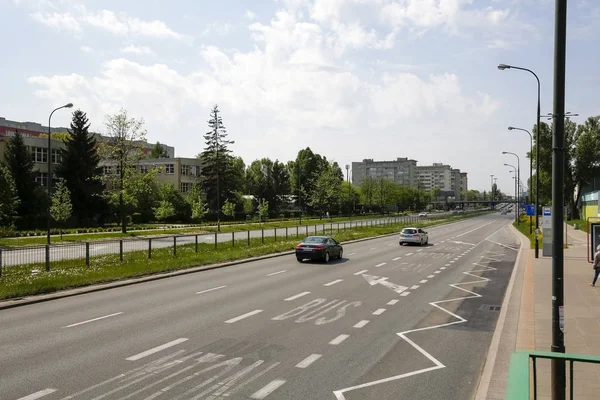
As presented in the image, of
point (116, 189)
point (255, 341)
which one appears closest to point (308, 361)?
point (255, 341)

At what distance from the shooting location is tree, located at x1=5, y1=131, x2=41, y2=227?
2282 inches

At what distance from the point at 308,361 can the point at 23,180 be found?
206 feet

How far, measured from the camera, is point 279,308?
13.2 metres

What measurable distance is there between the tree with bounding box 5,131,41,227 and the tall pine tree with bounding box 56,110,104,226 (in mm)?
4286

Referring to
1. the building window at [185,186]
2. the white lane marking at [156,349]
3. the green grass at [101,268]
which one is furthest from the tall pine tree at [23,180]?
the white lane marking at [156,349]

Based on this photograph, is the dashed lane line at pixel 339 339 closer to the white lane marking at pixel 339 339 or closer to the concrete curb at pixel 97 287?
the white lane marking at pixel 339 339

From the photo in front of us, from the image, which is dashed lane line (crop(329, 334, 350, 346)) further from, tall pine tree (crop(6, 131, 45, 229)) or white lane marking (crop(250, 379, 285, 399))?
tall pine tree (crop(6, 131, 45, 229))

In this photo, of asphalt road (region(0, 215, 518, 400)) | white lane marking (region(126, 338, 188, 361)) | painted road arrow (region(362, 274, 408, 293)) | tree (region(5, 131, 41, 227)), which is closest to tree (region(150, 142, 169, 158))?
tree (region(5, 131, 41, 227))

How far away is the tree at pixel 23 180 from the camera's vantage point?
58.0m

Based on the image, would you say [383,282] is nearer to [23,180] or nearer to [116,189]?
[116,189]

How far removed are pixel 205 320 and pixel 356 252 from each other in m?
20.6

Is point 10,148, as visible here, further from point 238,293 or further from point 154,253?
point 238,293

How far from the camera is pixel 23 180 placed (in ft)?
200

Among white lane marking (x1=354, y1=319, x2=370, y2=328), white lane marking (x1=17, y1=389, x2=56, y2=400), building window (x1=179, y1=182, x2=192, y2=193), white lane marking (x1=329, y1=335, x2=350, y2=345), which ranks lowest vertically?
white lane marking (x1=354, y1=319, x2=370, y2=328)
